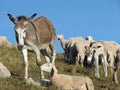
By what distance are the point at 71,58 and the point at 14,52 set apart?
4.43 metres

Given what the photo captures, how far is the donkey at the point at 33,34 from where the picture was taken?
20.4 metres

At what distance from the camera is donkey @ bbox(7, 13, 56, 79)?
20.4 m

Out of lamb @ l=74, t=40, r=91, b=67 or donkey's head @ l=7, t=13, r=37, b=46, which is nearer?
donkey's head @ l=7, t=13, r=37, b=46

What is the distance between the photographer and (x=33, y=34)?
868 inches

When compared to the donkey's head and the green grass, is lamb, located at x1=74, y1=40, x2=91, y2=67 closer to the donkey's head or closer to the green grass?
the green grass

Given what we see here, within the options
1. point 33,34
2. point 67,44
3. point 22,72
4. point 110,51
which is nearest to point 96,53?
point 110,51

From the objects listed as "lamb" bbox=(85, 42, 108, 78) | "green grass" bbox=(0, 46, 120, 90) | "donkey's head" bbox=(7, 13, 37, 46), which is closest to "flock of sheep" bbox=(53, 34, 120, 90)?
"lamb" bbox=(85, 42, 108, 78)

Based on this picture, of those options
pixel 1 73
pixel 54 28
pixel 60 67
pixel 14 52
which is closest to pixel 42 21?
pixel 54 28

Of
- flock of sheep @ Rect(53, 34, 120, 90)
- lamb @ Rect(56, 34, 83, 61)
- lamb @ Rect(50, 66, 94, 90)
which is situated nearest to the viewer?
lamb @ Rect(50, 66, 94, 90)

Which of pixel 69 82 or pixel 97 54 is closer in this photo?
pixel 69 82

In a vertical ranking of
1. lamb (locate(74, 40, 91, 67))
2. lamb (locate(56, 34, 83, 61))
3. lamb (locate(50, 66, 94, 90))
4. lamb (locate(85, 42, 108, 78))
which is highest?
lamb (locate(56, 34, 83, 61))

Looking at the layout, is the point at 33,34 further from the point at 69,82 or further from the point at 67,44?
the point at 67,44

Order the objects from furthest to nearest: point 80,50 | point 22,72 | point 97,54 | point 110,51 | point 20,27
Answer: point 80,50
point 110,51
point 97,54
point 22,72
point 20,27

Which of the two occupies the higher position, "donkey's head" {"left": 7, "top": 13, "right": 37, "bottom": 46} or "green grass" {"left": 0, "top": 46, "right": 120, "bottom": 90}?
"donkey's head" {"left": 7, "top": 13, "right": 37, "bottom": 46}
